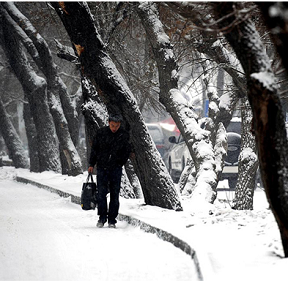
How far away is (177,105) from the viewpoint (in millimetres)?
14945

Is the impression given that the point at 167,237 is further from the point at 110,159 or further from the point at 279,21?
the point at 279,21

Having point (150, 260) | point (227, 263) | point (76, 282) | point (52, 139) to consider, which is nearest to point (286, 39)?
point (227, 263)

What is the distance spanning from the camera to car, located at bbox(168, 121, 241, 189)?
20.9 metres

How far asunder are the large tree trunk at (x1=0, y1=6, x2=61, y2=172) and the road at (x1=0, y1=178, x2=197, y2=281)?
1132 centimetres

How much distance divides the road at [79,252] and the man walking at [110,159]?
13.0 inches

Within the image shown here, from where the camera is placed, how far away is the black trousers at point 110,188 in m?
10.4

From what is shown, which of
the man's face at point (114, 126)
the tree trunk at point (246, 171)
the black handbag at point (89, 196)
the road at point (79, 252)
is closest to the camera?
the road at point (79, 252)

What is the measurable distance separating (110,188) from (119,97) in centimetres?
257

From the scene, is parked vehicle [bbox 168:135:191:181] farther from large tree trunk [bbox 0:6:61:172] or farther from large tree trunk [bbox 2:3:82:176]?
large tree trunk [bbox 0:6:61:172]

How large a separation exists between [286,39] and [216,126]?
12.2 metres

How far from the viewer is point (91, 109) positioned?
45.2 feet

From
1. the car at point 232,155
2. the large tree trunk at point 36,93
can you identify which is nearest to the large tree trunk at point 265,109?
the car at point 232,155

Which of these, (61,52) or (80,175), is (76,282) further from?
(80,175)

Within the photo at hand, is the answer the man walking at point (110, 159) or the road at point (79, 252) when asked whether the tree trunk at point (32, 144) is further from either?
the man walking at point (110, 159)
